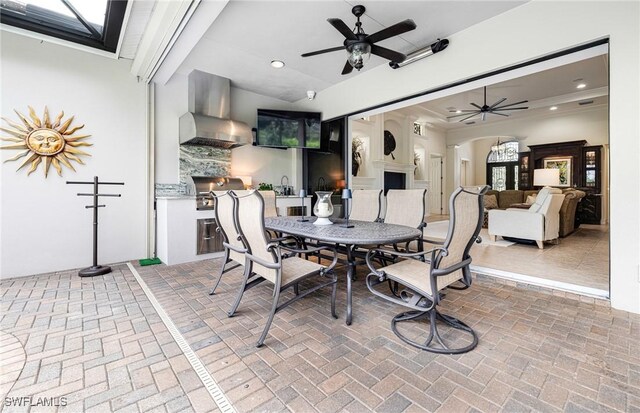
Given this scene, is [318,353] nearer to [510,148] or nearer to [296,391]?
[296,391]

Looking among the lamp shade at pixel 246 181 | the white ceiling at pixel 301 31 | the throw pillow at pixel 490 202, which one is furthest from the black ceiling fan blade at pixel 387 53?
the throw pillow at pixel 490 202

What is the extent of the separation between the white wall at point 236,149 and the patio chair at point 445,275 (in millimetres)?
3764

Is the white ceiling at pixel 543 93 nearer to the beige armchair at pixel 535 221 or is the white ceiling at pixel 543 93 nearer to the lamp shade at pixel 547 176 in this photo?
the lamp shade at pixel 547 176

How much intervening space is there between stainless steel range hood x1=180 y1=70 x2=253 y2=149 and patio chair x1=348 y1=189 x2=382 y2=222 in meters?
2.16

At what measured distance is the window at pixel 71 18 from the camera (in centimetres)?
295

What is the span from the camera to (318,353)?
5.70 ft

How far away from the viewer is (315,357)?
170 centimetres

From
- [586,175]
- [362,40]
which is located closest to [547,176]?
[586,175]

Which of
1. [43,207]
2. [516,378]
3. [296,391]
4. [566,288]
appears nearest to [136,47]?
[43,207]

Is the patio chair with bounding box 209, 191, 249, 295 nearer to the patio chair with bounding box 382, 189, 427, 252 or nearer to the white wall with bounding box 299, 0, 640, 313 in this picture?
the patio chair with bounding box 382, 189, 427, 252

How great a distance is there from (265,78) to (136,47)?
5.93 ft

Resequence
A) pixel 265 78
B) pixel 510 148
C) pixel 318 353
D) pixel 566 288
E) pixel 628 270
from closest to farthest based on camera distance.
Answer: pixel 318 353, pixel 628 270, pixel 566 288, pixel 265 78, pixel 510 148

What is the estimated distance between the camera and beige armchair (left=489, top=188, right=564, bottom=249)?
463 cm

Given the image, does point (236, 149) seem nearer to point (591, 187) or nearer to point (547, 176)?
point (547, 176)
